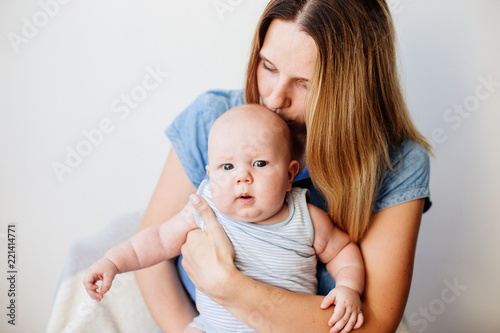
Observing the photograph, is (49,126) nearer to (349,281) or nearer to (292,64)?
(292,64)

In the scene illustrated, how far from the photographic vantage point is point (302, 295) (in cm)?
131

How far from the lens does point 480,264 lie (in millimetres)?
2400

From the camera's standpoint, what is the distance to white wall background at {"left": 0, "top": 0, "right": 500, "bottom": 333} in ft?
6.95

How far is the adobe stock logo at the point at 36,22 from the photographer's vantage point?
2121mm

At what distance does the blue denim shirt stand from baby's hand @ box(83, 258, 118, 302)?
401mm

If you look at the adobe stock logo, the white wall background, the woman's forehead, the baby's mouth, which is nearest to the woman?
the woman's forehead

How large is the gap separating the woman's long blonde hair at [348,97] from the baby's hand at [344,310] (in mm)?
220

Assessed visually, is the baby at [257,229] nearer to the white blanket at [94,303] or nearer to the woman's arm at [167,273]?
the woman's arm at [167,273]

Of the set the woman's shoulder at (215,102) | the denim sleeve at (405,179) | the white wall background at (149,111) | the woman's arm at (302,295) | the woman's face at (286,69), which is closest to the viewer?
the woman's arm at (302,295)

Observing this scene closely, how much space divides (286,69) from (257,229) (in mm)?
472

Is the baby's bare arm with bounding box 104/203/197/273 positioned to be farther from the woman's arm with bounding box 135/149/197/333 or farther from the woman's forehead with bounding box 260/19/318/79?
the woman's forehead with bounding box 260/19/318/79

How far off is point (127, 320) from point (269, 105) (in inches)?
36.5

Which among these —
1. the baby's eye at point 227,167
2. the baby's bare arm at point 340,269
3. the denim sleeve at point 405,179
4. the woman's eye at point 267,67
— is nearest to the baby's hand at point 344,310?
the baby's bare arm at point 340,269

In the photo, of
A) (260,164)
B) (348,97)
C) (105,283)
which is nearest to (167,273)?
(105,283)
